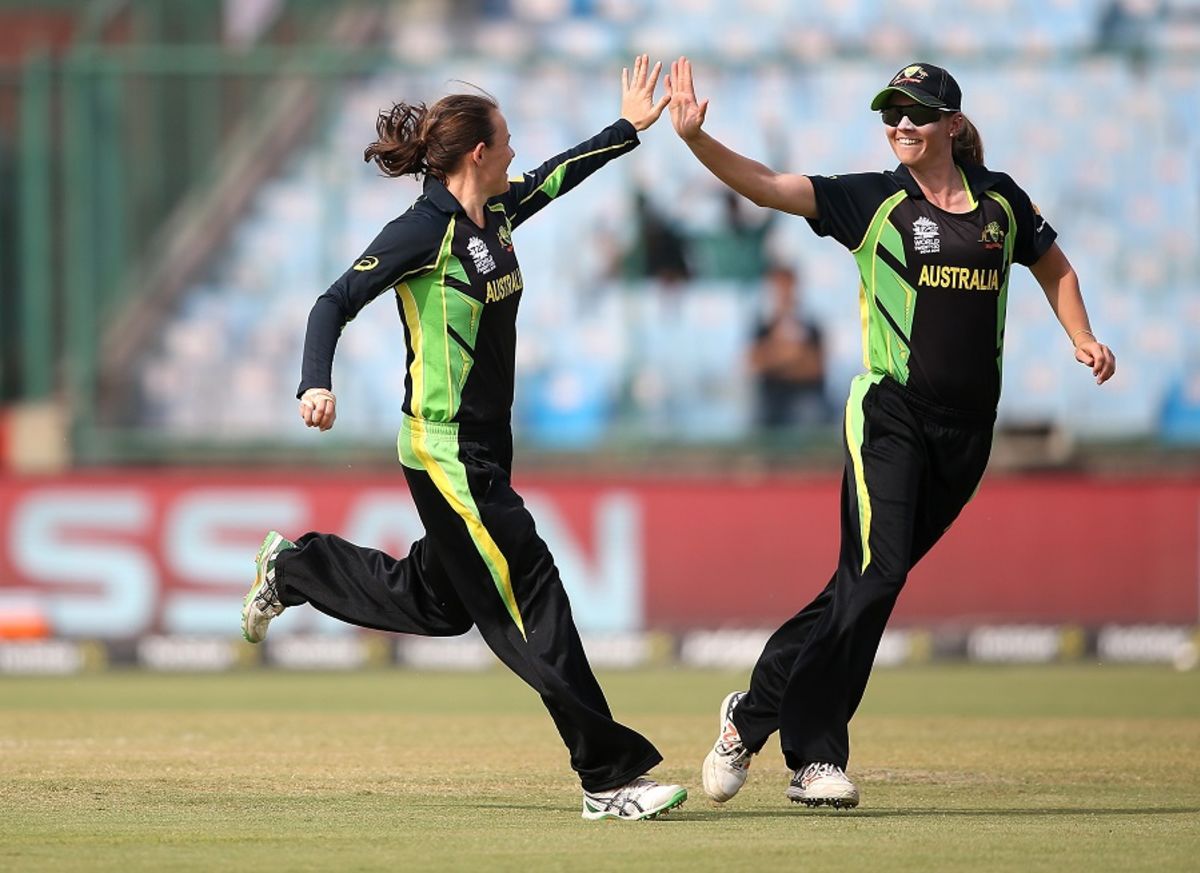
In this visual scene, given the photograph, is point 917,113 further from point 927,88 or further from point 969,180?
point 969,180

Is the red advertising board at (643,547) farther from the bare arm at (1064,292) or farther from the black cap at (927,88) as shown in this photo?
the black cap at (927,88)

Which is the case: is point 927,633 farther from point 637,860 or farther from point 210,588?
point 637,860

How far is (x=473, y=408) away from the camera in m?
5.76

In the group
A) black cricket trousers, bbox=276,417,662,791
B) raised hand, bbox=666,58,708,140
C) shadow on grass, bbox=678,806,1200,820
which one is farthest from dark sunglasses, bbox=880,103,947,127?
shadow on grass, bbox=678,806,1200,820

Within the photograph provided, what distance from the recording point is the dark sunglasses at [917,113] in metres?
5.96

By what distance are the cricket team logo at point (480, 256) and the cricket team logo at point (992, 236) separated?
1402 mm

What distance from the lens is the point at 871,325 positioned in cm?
602

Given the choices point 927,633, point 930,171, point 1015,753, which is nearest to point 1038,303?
point 927,633

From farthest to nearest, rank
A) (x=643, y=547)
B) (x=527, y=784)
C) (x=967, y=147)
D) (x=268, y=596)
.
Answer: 1. (x=643, y=547)
2. (x=527, y=784)
3. (x=268, y=596)
4. (x=967, y=147)

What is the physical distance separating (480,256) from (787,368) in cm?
792

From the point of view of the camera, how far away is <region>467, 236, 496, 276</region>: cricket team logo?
5742mm

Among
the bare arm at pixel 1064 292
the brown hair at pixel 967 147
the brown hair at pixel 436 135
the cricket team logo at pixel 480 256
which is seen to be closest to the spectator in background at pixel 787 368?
the bare arm at pixel 1064 292

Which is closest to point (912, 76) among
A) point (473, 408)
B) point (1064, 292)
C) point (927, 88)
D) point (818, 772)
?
point (927, 88)

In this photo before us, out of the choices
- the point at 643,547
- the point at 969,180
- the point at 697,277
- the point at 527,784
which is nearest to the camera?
the point at 969,180
